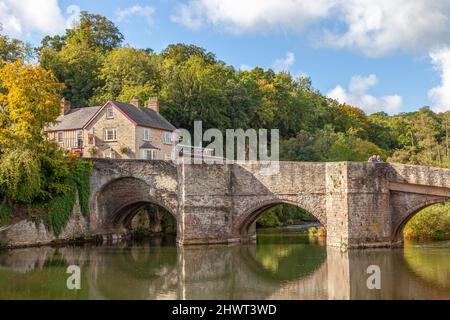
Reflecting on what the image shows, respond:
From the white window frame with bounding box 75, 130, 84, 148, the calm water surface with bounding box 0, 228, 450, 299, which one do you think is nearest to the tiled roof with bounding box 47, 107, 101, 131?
the white window frame with bounding box 75, 130, 84, 148

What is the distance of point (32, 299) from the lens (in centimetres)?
1645

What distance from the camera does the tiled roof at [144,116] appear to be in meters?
37.9

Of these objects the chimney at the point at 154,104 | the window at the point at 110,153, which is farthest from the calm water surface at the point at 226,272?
the chimney at the point at 154,104

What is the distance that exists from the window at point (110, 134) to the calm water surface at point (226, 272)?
432 inches

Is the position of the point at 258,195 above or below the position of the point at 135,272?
above

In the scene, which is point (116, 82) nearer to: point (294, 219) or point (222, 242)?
point (294, 219)

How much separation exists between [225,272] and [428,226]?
13.7 m

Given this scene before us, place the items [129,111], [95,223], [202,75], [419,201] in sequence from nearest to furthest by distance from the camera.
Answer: [419,201] → [95,223] → [129,111] → [202,75]

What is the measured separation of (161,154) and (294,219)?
12.7 metres

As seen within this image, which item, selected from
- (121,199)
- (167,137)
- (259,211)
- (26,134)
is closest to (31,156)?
(26,134)

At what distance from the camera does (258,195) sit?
2788cm

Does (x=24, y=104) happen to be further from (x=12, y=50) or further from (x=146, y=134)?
(x=12, y=50)

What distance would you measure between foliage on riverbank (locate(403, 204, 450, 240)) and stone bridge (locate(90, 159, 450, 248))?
405 centimetres
